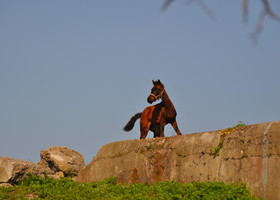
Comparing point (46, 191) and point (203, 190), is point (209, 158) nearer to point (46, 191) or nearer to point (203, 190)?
point (203, 190)

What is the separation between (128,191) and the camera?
10766 millimetres

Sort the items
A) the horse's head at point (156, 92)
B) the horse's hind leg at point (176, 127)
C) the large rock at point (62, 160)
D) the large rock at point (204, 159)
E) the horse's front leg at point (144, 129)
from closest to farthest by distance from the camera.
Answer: the large rock at point (204, 159)
the horse's head at point (156, 92)
the horse's hind leg at point (176, 127)
the horse's front leg at point (144, 129)
the large rock at point (62, 160)

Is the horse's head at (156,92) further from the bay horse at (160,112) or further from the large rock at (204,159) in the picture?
the large rock at (204,159)

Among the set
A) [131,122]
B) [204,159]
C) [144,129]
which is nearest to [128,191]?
[204,159]

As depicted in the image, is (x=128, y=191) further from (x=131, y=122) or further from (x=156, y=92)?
(x=131, y=122)

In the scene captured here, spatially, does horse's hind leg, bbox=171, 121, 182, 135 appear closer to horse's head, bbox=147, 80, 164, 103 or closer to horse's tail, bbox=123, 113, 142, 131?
horse's head, bbox=147, 80, 164, 103

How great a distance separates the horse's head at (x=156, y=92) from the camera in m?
13.1

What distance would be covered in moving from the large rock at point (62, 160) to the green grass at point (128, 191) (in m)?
5.39

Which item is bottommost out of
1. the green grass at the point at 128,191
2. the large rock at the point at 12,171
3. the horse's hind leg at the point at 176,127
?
the green grass at the point at 128,191

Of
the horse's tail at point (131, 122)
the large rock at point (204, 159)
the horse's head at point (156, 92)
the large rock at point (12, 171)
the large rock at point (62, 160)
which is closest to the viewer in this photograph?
the large rock at point (204, 159)

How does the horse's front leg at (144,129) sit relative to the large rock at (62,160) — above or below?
above

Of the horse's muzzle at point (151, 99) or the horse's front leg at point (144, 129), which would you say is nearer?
the horse's muzzle at point (151, 99)

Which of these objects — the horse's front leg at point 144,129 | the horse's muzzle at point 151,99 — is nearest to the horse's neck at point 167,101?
the horse's muzzle at point 151,99

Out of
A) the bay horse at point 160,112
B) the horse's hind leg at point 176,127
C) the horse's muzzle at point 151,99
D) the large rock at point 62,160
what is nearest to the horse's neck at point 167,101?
the bay horse at point 160,112
